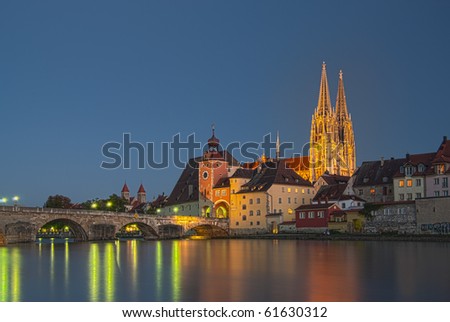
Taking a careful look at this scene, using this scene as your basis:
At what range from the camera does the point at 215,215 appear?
349 ft

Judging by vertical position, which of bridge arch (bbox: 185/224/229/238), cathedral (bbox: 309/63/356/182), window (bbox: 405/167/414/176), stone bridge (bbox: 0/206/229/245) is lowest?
bridge arch (bbox: 185/224/229/238)

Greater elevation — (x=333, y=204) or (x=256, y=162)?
(x=256, y=162)

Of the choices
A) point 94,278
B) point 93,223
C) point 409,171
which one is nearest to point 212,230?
point 93,223

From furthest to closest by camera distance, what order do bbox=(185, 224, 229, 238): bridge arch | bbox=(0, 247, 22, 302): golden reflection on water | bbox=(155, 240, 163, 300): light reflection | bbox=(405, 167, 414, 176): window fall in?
bbox=(185, 224, 229, 238): bridge arch
bbox=(405, 167, 414, 176): window
bbox=(155, 240, 163, 300): light reflection
bbox=(0, 247, 22, 302): golden reflection on water

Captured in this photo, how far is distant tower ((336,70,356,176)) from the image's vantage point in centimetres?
15475

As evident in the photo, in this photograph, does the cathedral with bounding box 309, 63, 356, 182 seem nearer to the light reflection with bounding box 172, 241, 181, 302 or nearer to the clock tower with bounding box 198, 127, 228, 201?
the clock tower with bounding box 198, 127, 228, 201

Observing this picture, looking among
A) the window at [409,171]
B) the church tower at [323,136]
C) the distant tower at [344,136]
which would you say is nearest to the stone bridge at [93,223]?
the window at [409,171]

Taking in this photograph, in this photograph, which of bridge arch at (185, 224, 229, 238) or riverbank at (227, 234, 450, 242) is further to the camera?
bridge arch at (185, 224, 229, 238)

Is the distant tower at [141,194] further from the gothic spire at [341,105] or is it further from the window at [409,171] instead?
the window at [409,171]

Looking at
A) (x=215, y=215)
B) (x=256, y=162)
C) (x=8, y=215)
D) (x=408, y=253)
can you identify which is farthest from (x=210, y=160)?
(x=408, y=253)

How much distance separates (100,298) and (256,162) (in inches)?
3776

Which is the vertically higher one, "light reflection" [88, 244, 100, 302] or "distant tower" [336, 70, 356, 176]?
"distant tower" [336, 70, 356, 176]

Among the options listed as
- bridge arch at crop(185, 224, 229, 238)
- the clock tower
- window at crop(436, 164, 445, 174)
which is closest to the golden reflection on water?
bridge arch at crop(185, 224, 229, 238)
